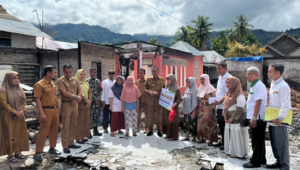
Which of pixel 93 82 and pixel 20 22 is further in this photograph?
pixel 20 22

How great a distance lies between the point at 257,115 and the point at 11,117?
14.0ft

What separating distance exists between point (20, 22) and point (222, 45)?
29.4 m

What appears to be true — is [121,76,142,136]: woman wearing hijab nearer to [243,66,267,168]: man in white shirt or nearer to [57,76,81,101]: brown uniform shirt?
[57,76,81,101]: brown uniform shirt

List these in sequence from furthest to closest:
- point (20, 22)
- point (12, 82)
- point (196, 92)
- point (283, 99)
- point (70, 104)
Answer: point (20, 22), point (196, 92), point (70, 104), point (12, 82), point (283, 99)

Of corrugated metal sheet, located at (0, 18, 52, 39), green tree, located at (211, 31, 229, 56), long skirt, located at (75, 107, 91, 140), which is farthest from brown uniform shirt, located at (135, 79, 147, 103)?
green tree, located at (211, 31, 229, 56)

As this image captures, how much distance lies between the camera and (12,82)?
347 centimetres

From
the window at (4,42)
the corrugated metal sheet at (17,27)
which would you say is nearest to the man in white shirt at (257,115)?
the corrugated metal sheet at (17,27)

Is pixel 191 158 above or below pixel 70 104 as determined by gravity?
below

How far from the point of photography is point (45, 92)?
3.63 m

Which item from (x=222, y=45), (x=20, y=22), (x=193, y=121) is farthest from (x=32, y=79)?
(x=222, y=45)

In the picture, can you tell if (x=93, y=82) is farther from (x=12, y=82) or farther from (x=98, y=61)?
(x=98, y=61)

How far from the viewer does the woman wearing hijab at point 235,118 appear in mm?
3520

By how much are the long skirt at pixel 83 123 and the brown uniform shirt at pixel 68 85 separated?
657 mm

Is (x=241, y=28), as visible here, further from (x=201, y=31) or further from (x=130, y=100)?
(x=130, y=100)
